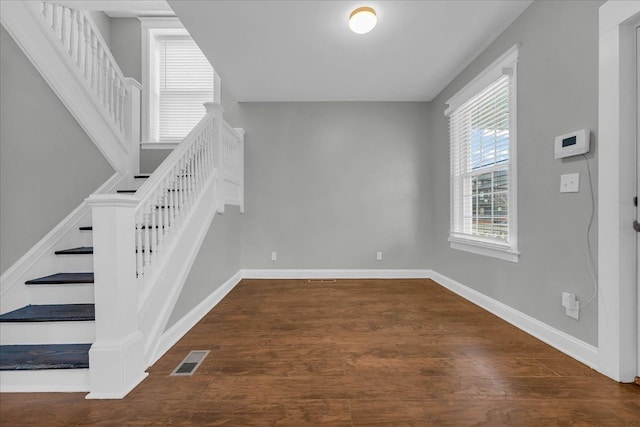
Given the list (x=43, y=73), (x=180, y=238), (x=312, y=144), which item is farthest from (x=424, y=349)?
(x=43, y=73)

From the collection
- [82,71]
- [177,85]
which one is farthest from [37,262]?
[177,85]

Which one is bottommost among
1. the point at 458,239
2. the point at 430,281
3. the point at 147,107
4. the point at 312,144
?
the point at 430,281

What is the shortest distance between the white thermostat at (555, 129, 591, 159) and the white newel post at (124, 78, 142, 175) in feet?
13.0

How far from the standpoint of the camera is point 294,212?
168 inches

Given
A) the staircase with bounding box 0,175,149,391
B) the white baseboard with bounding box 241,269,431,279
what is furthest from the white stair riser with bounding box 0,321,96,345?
the white baseboard with bounding box 241,269,431,279

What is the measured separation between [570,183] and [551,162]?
25cm

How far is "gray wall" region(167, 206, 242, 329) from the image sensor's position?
2318mm

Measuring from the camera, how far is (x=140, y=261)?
1.71 meters

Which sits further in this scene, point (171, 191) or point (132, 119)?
point (132, 119)

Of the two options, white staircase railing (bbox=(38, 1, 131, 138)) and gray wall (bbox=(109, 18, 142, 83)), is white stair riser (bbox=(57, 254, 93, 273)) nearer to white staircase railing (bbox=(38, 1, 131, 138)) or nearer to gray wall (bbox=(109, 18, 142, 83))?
white staircase railing (bbox=(38, 1, 131, 138))

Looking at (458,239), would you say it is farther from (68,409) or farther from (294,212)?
(68,409)

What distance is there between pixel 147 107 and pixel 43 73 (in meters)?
2.31

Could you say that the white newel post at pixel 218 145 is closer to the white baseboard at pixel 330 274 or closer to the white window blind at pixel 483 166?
the white baseboard at pixel 330 274

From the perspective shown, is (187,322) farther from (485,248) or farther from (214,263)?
(485,248)
